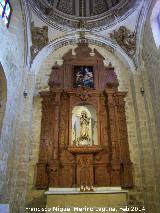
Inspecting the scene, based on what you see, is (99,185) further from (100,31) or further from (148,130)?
(100,31)

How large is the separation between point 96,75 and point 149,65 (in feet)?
7.18

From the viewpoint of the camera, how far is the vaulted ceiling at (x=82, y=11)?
923 centimetres

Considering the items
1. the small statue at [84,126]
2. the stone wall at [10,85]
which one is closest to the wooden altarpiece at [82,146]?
the small statue at [84,126]

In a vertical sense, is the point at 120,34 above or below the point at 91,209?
above

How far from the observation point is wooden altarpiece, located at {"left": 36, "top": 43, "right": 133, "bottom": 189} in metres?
6.86

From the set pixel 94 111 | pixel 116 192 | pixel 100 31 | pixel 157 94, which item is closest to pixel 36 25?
pixel 100 31

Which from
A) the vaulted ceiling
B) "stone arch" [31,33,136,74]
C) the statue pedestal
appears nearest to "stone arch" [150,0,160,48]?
the vaulted ceiling

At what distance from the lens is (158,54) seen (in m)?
7.12

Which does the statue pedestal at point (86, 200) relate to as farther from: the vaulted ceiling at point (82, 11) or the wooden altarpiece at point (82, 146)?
the vaulted ceiling at point (82, 11)

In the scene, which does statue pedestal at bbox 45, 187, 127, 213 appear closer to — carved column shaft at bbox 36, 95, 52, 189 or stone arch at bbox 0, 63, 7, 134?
carved column shaft at bbox 36, 95, 52, 189

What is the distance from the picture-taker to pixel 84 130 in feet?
24.6

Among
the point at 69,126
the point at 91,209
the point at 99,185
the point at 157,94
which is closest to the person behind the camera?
the point at 91,209

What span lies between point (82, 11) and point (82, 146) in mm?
6587

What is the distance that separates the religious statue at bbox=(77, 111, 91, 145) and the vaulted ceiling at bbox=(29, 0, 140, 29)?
4.57 meters
